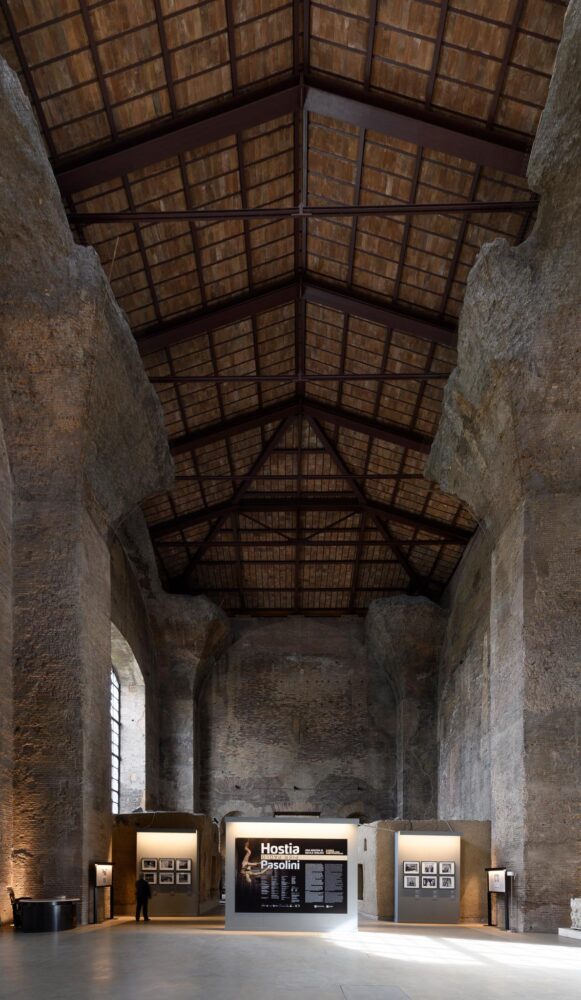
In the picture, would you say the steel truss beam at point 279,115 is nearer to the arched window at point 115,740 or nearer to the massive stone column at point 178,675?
the arched window at point 115,740

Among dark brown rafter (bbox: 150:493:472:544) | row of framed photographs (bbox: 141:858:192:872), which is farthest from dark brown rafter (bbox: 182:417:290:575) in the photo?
row of framed photographs (bbox: 141:858:192:872)

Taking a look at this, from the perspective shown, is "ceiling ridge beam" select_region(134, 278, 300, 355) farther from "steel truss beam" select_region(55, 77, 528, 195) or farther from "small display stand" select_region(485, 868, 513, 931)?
"small display stand" select_region(485, 868, 513, 931)

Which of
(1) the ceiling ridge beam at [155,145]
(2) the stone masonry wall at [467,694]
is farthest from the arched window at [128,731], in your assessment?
(1) the ceiling ridge beam at [155,145]

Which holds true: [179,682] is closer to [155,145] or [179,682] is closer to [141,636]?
[141,636]

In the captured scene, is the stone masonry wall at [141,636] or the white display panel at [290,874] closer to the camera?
the white display panel at [290,874]

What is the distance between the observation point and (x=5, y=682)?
55.5ft

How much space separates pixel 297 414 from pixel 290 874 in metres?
14.7

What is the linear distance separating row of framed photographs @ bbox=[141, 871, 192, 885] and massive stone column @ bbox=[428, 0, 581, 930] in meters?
5.84

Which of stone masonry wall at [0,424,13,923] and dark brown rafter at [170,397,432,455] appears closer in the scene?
stone masonry wall at [0,424,13,923]

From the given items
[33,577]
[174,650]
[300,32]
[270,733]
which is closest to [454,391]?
[300,32]

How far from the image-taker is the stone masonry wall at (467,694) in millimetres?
26219

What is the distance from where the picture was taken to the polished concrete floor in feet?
31.7

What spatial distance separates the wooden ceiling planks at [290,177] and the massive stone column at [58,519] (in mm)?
1906

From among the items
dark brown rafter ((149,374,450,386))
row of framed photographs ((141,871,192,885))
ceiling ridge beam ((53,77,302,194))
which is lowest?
row of framed photographs ((141,871,192,885))
